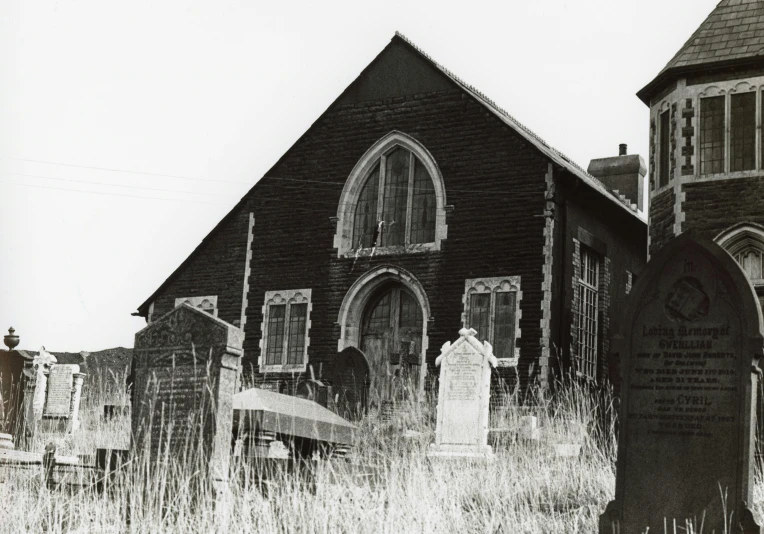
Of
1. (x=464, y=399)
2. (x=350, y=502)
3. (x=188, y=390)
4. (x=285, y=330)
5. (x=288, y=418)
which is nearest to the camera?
(x=350, y=502)

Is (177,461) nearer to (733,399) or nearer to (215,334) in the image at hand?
(215,334)

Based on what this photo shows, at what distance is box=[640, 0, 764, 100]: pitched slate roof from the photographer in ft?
65.8

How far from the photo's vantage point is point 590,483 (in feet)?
34.1

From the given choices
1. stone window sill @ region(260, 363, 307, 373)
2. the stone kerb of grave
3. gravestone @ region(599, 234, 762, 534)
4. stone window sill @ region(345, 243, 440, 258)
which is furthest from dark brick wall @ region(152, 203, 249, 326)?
gravestone @ region(599, 234, 762, 534)

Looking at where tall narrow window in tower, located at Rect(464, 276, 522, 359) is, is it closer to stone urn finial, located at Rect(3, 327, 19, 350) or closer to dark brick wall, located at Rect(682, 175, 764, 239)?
dark brick wall, located at Rect(682, 175, 764, 239)

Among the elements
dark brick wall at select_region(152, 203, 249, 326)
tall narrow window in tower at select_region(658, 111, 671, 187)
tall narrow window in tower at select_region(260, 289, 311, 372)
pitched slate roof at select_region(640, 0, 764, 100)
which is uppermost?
pitched slate roof at select_region(640, 0, 764, 100)

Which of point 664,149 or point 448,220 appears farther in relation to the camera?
point 448,220

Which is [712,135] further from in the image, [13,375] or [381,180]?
[13,375]

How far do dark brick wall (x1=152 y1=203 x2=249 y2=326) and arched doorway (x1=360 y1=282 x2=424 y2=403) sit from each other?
334 cm

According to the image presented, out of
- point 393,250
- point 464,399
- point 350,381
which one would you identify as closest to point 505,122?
point 393,250

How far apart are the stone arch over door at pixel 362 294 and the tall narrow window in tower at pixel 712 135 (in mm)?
6346

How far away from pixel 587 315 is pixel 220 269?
854 cm

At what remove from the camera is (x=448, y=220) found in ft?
74.3

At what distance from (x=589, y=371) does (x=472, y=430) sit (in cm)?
890
